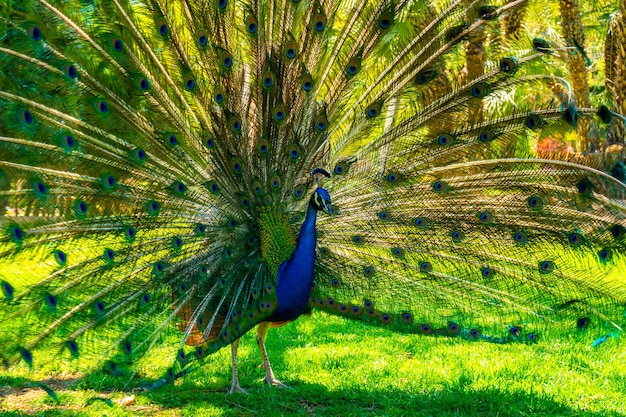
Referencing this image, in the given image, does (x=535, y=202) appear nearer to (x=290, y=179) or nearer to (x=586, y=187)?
(x=586, y=187)

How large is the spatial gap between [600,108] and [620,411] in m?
2.13

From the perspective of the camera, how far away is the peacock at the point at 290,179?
3852 millimetres

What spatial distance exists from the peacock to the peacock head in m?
0.03

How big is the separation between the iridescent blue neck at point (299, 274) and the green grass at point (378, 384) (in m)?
0.84

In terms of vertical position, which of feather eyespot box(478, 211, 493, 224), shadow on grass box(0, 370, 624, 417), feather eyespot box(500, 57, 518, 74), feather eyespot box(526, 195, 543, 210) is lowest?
shadow on grass box(0, 370, 624, 417)

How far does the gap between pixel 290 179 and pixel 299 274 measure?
73 cm

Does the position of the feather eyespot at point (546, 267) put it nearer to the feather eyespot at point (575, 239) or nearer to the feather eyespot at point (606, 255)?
the feather eyespot at point (575, 239)

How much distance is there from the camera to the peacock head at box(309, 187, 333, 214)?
13.5 ft

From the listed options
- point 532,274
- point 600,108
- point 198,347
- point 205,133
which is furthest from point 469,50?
point 198,347

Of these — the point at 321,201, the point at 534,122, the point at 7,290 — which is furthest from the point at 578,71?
the point at 7,290

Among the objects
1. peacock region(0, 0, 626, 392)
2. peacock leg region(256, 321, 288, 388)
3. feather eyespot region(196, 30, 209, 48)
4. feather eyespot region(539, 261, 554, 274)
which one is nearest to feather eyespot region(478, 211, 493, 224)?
peacock region(0, 0, 626, 392)

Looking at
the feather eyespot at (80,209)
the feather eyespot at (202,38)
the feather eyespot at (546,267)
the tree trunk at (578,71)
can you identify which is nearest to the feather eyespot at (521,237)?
the feather eyespot at (546,267)

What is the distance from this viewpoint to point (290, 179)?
15.4 ft

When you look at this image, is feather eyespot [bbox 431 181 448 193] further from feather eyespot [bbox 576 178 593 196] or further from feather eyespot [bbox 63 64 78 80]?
feather eyespot [bbox 63 64 78 80]
